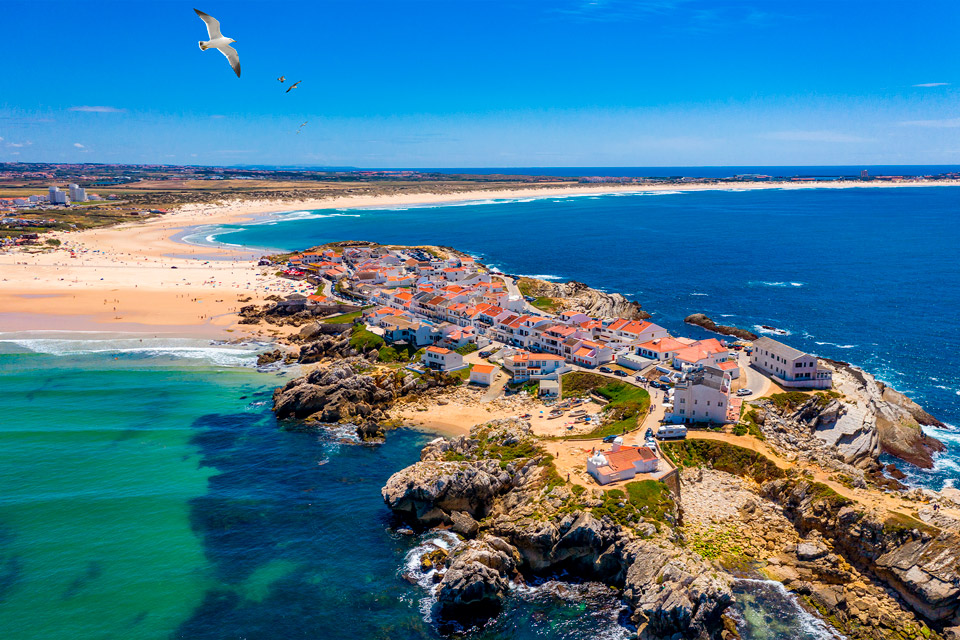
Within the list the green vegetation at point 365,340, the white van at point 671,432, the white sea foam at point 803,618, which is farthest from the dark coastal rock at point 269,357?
the white sea foam at point 803,618

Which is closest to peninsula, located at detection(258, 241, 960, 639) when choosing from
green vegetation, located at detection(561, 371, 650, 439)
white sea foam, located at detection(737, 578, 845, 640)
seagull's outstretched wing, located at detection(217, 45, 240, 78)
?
green vegetation, located at detection(561, 371, 650, 439)

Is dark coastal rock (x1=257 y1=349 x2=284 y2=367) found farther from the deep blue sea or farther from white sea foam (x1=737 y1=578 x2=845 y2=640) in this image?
white sea foam (x1=737 y1=578 x2=845 y2=640)

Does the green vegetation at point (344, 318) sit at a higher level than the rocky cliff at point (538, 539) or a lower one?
higher

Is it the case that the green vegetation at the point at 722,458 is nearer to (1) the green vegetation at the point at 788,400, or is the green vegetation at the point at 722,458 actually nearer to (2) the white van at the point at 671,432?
(2) the white van at the point at 671,432

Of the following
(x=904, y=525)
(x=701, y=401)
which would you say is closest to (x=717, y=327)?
(x=701, y=401)

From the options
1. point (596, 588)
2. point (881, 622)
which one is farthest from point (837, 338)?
point (596, 588)

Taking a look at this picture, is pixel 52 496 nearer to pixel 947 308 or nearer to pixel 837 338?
pixel 837 338
